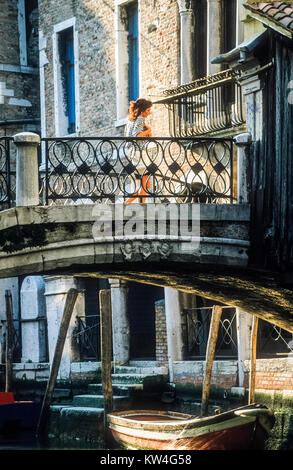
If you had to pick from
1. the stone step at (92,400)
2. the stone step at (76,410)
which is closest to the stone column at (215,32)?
the stone step at (92,400)

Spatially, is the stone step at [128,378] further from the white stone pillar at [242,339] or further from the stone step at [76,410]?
the white stone pillar at [242,339]

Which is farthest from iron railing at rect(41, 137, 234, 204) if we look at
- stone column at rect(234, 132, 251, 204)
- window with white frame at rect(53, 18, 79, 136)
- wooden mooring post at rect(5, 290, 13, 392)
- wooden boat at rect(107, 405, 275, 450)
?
wooden mooring post at rect(5, 290, 13, 392)

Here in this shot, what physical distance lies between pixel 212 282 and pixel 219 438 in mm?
2292

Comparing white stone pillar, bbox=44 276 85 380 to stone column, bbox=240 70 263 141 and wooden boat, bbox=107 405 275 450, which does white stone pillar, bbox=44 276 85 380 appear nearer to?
wooden boat, bbox=107 405 275 450

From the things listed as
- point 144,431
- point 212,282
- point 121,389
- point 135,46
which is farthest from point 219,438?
point 135,46

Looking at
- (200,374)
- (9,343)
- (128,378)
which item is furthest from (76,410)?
(9,343)

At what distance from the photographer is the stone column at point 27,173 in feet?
34.3

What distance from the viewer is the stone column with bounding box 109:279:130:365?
58.4 feet

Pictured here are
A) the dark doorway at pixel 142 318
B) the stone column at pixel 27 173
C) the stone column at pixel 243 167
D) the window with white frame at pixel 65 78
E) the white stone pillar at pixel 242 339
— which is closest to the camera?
the stone column at pixel 27 173

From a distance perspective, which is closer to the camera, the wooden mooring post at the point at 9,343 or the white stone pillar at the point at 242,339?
the white stone pillar at the point at 242,339

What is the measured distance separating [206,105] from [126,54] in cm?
302

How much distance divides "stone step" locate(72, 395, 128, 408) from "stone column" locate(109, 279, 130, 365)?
0.75 metres

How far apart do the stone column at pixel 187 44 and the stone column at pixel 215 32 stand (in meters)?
0.59

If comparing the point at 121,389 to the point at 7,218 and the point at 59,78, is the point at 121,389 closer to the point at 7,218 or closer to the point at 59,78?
the point at 59,78
